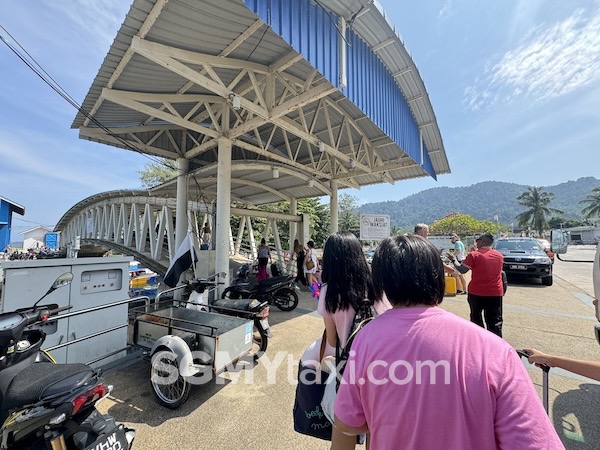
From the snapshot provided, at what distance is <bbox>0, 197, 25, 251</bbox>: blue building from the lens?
10055mm

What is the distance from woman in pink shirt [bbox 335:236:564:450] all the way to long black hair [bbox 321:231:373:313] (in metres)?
0.69

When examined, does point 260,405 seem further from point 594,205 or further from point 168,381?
point 594,205

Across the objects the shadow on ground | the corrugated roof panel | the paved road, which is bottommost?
the shadow on ground

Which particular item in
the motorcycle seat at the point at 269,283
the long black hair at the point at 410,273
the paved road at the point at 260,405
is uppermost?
the long black hair at the point at 410,273

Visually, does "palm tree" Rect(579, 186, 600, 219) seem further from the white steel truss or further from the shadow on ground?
the shadow on ground

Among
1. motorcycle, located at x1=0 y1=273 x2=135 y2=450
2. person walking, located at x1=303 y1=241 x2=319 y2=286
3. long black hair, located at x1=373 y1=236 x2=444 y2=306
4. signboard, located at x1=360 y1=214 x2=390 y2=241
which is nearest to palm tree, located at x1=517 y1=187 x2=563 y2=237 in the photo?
signboard, located at x1=360 y1=214 x2=390 y2=241

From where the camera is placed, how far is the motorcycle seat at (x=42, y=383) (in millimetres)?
1682

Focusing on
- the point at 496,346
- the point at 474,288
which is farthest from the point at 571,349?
the point at 496,346

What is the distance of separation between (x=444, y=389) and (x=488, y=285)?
391 centimetres

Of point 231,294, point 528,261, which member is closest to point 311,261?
point 231,294

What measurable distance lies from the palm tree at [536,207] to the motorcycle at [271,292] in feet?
241

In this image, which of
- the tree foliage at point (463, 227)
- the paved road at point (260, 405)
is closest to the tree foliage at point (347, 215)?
the tree foliage at point (463, 227)

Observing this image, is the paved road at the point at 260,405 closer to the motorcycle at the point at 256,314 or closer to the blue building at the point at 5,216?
the motorcycle at the point at 256,314

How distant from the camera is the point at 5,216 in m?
10.2
